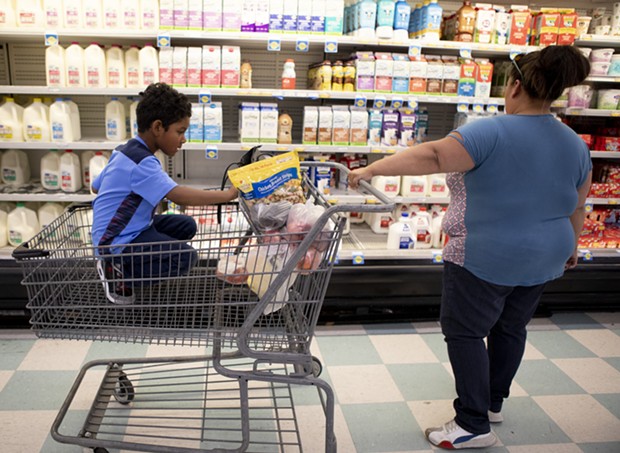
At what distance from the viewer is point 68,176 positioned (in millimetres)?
3396

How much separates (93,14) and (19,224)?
1.39m

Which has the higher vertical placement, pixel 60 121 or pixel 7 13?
pixel 7 13

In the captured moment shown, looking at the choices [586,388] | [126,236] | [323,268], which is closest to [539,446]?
[586,388]

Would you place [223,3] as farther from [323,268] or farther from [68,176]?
[323,268]

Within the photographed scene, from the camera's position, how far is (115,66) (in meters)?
3.25

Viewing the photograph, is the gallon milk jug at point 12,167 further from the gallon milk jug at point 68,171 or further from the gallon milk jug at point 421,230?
A: the gallon milk jug at point 421,230

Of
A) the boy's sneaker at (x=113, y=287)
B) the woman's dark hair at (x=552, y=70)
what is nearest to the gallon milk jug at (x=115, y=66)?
the boy's sneaker at (x=113, y=287)

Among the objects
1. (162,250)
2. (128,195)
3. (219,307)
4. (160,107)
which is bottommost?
(219,307)

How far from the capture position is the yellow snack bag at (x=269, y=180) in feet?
6.05

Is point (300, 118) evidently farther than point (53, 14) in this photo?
Yes

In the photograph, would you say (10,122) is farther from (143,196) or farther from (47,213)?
(143,196)

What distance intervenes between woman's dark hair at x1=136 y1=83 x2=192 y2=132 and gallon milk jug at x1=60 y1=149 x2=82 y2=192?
4.83ft

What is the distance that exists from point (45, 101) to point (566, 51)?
2950 mm

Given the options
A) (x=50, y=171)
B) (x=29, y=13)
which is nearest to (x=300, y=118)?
(x=50, y=171)
